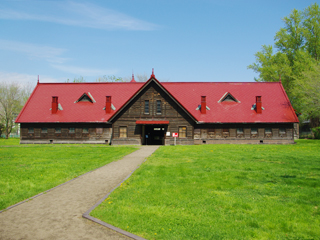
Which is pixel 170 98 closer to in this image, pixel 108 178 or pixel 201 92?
pixel 201 92

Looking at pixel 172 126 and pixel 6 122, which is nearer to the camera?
pixel 172 126

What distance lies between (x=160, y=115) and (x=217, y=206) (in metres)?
27.3

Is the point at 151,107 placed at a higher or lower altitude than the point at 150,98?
lower

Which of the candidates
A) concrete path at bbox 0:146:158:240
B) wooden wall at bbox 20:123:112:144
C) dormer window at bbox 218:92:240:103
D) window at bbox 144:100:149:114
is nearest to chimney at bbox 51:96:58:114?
wooden wall at bbox 20:123:112:144

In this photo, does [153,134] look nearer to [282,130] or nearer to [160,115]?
[160,115]

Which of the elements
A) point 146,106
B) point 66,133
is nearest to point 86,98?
point 66,133

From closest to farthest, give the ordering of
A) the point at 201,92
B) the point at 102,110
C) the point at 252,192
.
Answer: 1. the point at 252,192
2. the point at 102,110
3. the point at 201,92

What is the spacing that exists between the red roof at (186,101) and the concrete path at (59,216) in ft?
83.3

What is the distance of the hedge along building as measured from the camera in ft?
113

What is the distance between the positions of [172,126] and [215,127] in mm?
5951

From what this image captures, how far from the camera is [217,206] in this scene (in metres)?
7.46

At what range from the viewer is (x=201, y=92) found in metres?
40.7

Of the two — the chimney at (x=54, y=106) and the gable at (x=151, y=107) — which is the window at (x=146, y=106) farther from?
the chimney at (x=54, y=106)

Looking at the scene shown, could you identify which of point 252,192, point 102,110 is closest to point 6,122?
point 102,110
